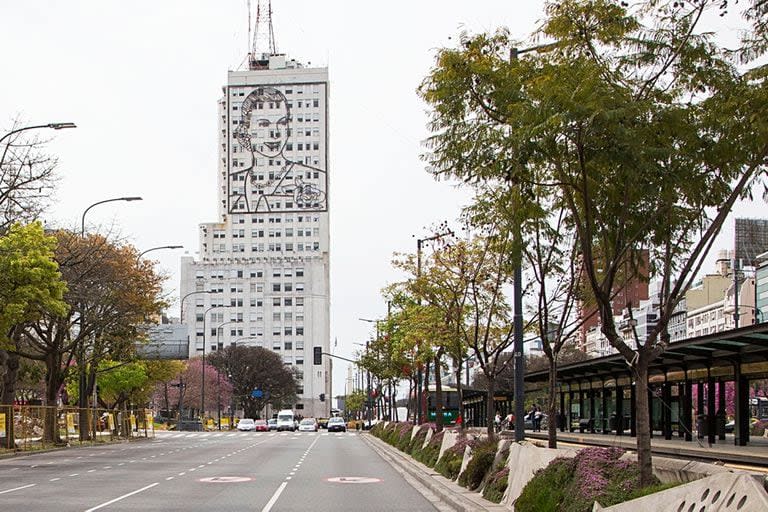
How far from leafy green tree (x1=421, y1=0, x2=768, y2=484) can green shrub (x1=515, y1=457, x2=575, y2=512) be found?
6.94 ft

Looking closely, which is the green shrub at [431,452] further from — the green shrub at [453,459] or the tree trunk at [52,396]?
the tree trunk at [52,396]

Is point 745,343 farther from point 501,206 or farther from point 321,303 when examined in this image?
point 321,303

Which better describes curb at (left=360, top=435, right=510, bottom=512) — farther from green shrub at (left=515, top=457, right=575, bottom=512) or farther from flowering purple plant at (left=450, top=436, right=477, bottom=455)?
green shrub at (left=515, top=457, right=575, bottom=512)

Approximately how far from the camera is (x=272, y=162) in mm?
188125

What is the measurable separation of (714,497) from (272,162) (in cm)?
18098

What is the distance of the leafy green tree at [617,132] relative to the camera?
12688 millimetres

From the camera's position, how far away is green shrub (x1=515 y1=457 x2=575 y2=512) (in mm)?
14664

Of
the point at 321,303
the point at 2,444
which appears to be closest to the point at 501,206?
the point at 2,444

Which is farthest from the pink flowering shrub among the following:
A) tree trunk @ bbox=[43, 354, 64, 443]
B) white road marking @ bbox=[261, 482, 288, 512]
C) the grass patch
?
tree trunk @ bbox=[43, 354, 64, 443]

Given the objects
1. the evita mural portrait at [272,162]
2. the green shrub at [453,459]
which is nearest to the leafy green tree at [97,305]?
the green shrub at [453,459]

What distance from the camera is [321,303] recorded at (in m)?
181

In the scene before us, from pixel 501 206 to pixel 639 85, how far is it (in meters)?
2.86

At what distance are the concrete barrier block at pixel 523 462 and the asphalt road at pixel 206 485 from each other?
247 centimetres

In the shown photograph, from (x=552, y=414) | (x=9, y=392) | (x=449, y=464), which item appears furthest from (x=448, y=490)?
(x=9, y=392)
